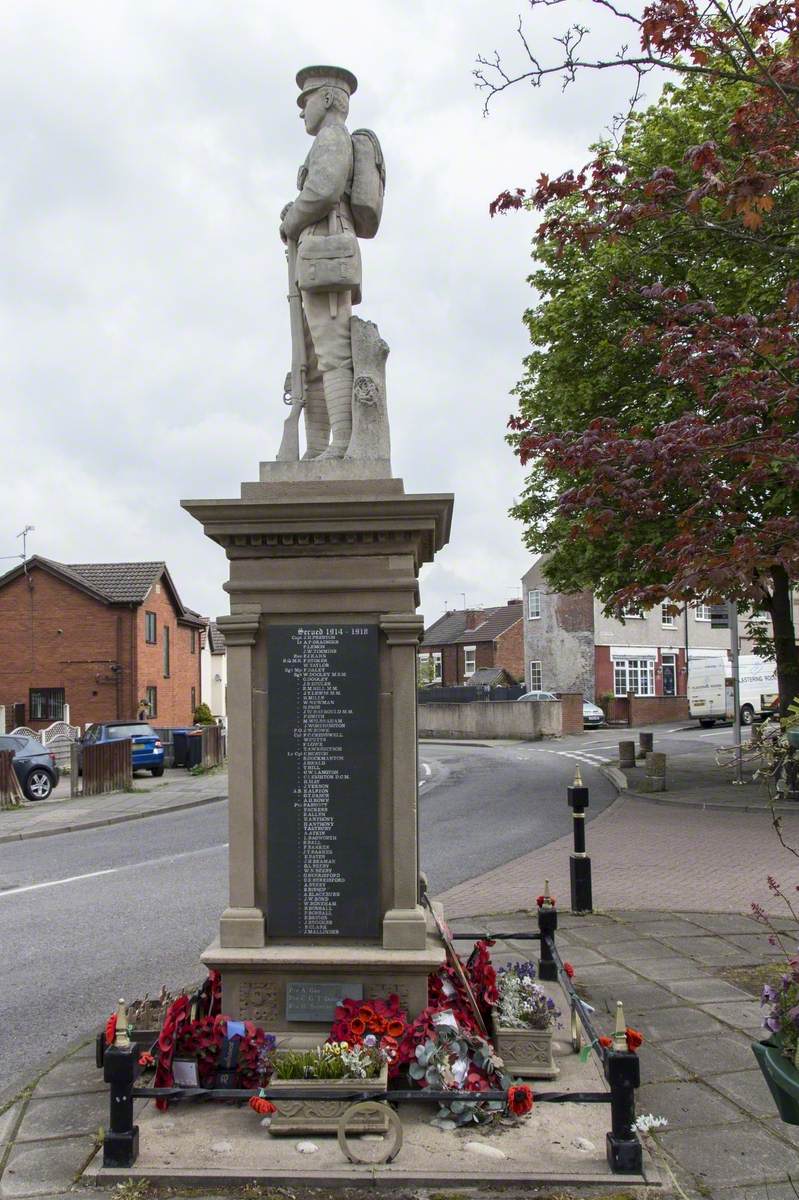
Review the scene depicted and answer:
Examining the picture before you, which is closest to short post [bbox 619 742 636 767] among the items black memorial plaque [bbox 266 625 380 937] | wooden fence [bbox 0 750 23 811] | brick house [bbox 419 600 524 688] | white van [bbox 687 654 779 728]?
wooden fence [bbox 0 750 23 811]

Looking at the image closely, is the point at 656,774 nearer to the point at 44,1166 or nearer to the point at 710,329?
the point at 710,329

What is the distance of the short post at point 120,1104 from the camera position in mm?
4109

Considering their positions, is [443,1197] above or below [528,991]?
below

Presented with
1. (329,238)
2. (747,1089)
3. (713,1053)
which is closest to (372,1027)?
(747,1089)

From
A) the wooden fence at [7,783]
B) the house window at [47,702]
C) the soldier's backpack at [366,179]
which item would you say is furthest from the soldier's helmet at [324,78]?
the house window at [47,702]

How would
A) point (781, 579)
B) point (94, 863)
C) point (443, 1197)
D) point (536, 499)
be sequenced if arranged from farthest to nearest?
point (536, 499), point (781, 579), point (94, 863), point (443, 1197)

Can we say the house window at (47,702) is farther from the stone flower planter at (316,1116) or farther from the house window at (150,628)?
the stone flower planter at (316,1116)

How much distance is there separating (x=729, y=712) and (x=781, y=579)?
26.4 metres

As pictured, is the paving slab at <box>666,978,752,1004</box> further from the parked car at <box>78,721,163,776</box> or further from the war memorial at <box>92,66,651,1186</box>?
the parked car at <box>78,721,163,776</box>

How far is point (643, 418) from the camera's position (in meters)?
17.4

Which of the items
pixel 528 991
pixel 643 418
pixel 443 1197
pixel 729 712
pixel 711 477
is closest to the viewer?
pixel 443 1197

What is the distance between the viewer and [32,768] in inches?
867

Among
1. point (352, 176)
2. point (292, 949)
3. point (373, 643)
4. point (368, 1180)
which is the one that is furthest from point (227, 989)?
point (352, 176)

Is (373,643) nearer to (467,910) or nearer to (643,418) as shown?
(467,910)
